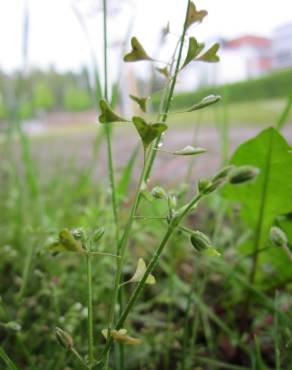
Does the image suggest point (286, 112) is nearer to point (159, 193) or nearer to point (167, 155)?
point (159, 193)

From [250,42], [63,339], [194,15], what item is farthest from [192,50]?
[250,42]

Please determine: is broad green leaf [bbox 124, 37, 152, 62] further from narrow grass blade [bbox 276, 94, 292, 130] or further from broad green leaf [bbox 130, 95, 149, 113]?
narrow grass blade [bbox 276, 94, 292, 130]

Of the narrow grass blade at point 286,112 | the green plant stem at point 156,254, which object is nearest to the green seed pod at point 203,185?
the green plant stem at point 156,254

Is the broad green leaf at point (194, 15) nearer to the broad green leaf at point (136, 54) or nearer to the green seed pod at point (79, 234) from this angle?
the broad green leaf at point (136, 54)

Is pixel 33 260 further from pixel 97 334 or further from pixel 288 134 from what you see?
pixel 288 134

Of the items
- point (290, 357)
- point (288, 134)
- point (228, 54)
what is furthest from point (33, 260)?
point (228, 54)

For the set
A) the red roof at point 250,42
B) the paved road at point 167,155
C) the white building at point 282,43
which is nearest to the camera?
the paved road at point 167,155
